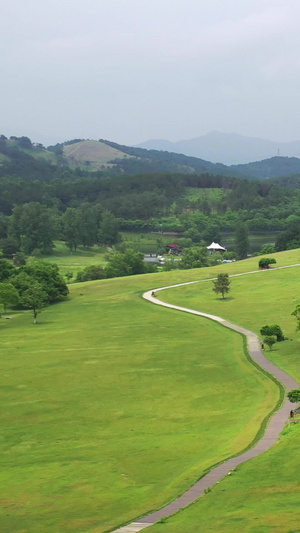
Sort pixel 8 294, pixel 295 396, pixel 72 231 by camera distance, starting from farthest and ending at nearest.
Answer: pixel 72 231 < pixel 8 294 < pixel 295 396

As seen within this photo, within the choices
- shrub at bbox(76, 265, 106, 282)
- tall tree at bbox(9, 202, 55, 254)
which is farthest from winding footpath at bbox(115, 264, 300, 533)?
tall tree at bbox(9, 202, 55, 254)

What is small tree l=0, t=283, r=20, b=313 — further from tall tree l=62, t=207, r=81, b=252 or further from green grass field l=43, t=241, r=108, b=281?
tall tree l=62, t=207, r=81, b=252

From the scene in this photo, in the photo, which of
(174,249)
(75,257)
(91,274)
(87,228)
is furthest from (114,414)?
(174,249)

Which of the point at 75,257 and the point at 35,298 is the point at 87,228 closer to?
the point at 75,257

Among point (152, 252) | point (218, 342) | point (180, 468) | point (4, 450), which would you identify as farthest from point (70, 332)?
point (152, 252)

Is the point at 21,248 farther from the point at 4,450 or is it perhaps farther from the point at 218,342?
the point at 4,450
